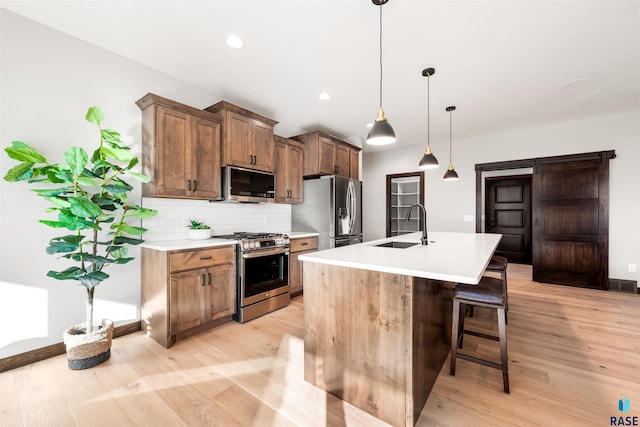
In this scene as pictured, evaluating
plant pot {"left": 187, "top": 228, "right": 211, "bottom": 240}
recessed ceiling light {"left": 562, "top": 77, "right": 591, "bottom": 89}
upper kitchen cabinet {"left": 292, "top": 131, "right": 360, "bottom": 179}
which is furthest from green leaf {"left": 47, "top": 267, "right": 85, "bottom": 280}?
recessed ceiling light {"left": 562, "top": 77, "right": 591, "bottom": 89}

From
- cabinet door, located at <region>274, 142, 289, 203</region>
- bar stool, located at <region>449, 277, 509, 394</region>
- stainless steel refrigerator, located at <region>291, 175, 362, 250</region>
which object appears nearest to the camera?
bar stool, located at <region>449, 277, 509, 394</region>

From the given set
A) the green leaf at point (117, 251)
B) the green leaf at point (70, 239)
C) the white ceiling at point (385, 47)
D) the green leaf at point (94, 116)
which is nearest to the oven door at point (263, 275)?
the green leaf at point (117, 251)

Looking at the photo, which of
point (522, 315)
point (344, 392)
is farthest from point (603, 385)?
point (344, 392)

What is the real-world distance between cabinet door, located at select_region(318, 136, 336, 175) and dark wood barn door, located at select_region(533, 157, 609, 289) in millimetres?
3579

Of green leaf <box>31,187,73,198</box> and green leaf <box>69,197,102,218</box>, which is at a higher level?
green leaf <box>31,187,73,198</box>

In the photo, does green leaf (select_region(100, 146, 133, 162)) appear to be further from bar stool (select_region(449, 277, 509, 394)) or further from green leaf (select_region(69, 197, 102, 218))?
bar stool (select_region(449, 277, 509, 394))

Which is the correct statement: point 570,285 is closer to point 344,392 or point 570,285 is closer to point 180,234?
point 344,392

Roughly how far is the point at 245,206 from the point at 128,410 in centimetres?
253

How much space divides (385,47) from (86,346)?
350cm

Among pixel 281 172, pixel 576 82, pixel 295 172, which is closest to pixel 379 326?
pixel 281 172

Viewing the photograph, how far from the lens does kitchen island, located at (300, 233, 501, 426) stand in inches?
56.9

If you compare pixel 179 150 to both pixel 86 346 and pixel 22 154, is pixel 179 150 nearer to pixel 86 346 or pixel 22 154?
pixel 22 154

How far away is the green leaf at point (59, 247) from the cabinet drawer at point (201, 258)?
664 mm

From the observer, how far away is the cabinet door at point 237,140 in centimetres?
308
